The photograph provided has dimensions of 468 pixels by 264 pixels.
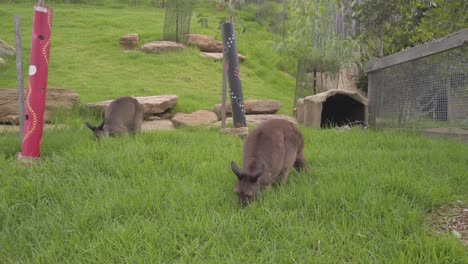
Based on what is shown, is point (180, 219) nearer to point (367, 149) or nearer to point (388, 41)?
point (367, 149)

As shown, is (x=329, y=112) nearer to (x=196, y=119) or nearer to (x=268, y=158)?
(x=196, y=119)

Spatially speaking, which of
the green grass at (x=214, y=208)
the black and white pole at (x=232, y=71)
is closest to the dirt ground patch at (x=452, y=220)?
the green grass at (x=214, y=208)

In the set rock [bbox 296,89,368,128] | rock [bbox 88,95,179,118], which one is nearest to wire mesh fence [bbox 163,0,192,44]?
rock [bbox 88,95,179,118]

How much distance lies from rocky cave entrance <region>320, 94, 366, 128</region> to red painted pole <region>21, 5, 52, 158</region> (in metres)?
6.48

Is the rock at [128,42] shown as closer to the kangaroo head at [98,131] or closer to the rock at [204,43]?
the rock at [204,43]

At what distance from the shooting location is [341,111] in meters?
10.2

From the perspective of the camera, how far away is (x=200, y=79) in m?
14.0

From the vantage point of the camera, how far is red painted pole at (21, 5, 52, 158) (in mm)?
4789

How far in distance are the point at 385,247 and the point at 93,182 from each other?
122 inches

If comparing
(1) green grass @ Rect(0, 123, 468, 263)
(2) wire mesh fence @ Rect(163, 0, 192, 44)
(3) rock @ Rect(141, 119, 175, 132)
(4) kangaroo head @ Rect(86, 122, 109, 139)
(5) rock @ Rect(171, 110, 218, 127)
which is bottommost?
(1) green grass @ Rect(0, 123, 468, 263)

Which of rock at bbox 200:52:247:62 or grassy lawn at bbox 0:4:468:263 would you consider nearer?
grassy lawn at bbox 0:4:468:263

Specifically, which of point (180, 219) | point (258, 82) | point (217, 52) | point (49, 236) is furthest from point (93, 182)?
point (217, 52)

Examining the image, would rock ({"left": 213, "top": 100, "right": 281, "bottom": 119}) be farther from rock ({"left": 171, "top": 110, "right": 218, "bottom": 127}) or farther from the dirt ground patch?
the dirt ground patch

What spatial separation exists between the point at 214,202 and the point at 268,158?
0.89 metres
